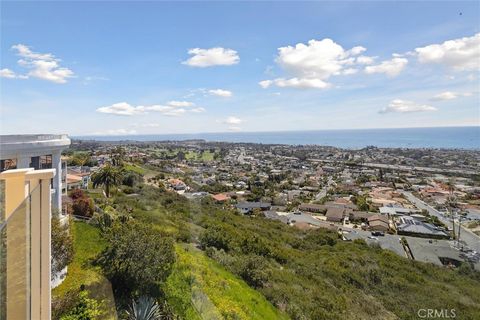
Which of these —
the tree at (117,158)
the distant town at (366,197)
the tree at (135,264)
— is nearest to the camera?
the tree at (135,264)

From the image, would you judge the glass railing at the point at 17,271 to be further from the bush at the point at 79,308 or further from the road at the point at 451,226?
the road at the point at 451,226

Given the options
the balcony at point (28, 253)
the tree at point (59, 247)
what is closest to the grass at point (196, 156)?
the tree at point (59, 247)

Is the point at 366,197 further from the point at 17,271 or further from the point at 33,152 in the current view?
the point at 17,271

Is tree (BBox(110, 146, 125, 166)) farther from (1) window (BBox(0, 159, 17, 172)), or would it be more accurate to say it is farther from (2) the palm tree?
(1) window (BBox(0, 159, 17, 172))

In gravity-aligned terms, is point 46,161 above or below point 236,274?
above

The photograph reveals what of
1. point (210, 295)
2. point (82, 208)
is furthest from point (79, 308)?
point (82, 208)

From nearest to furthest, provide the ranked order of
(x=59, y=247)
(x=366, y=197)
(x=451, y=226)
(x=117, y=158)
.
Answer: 1. (x=59, y=247)
2. (x=451, y=226)
3. (x=117, y=158)
4. (x=366, y=197)
